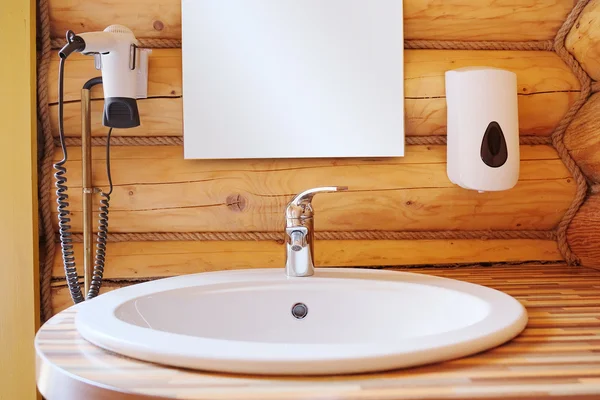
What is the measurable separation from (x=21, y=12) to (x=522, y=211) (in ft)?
4.02

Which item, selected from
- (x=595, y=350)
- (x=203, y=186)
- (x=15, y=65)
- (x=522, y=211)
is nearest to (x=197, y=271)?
(x=203, y=186)

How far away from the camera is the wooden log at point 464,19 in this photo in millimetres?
1368

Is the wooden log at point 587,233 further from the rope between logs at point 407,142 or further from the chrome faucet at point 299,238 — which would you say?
the chrome faucet at point 299,238

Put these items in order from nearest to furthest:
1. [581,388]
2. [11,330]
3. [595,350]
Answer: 1. [581,388]
2. [595,350]
3. [11,330]

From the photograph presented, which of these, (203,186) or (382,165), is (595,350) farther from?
(203,186)

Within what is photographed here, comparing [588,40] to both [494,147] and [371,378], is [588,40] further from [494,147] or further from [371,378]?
[371,378]

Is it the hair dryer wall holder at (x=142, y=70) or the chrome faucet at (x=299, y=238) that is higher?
the hair dryer wall holder at (x=142, y=70)

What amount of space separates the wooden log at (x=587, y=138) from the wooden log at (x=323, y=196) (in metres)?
0.05

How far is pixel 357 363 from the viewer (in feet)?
2.06

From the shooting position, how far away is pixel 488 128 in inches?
50.7

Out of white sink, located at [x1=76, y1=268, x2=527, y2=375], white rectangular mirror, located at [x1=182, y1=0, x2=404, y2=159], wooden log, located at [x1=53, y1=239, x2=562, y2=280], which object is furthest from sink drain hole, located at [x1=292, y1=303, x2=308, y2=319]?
white rectangular mirror, located at [x1=182, y1=0, x2=404, y2=159]

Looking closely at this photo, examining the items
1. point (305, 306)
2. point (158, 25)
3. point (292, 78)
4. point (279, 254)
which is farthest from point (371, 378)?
point (158, 25)

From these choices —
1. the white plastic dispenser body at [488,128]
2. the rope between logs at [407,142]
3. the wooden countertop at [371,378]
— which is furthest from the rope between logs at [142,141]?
the wooden countertop at [371,378]

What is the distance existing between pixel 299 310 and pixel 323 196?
1.12 ft
